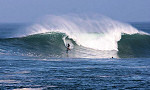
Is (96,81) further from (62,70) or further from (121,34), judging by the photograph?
(121,34)

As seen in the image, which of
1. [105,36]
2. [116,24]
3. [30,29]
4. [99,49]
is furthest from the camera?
[30,29]

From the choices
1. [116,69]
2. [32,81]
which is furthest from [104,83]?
[116,69]

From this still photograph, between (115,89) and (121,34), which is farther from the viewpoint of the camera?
(121,34)

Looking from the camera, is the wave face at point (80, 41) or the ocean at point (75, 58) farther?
the wave face at point (80, 41)

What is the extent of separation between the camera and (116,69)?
2188 centimetres

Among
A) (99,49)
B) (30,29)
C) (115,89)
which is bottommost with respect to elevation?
(115,89)

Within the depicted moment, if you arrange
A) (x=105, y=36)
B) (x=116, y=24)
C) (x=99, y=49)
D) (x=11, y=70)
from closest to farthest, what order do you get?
(x=11, y=70) → (x=99, y=49) → (x=105, y=36) → (x=116, y=24)

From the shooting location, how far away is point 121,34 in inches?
1690

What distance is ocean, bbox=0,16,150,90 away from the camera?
17.3 meters

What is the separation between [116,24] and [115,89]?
3006cm

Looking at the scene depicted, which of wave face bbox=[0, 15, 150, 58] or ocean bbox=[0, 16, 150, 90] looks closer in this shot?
ocean bbox=[0, 16, 150, 90]

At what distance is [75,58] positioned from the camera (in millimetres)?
28797

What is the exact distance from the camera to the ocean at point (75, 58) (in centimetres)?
1727

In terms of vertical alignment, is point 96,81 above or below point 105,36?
below
